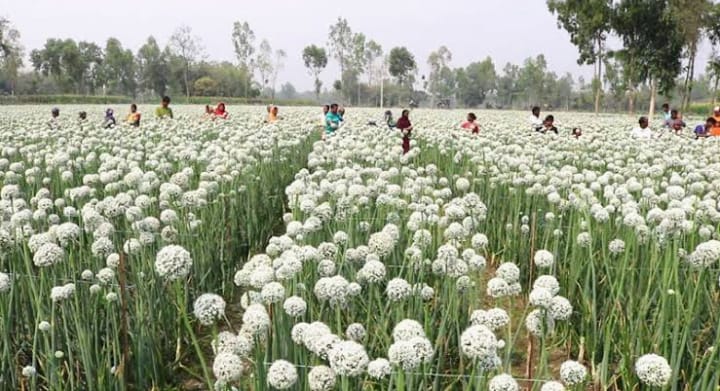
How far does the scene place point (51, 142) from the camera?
12.0m

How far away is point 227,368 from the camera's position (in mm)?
2613

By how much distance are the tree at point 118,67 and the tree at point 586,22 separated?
8444 centimetres

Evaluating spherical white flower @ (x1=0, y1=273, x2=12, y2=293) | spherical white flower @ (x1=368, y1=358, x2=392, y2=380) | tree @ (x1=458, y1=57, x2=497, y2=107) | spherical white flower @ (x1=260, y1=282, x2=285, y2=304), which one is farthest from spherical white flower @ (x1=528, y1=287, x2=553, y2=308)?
tree @ (x1=458, y1=57, x2=497, y2=107)

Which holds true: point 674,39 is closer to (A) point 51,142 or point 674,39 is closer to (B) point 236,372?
(A) point 51,142

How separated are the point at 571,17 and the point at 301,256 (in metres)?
43.3

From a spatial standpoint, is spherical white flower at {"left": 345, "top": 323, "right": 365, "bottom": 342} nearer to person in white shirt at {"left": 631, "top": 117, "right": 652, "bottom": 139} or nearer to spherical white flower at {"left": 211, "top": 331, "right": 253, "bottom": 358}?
spherical white flower at {"left": 211, "top": 331, "right": 253, "bottom": 358}

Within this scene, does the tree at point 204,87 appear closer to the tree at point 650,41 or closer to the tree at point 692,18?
the tree at point 650,41

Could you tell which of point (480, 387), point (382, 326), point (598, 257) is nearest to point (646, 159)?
point (598, 257)

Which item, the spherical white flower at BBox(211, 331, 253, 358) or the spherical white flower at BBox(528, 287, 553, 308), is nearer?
the spherical white flower at BBox(211, 331, 253, 358)

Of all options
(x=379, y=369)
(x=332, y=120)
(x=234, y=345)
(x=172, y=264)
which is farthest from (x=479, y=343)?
(x=332, y=120)

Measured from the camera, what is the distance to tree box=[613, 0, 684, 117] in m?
36.1

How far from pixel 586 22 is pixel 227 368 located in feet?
135

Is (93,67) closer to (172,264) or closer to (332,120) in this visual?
(332,120)

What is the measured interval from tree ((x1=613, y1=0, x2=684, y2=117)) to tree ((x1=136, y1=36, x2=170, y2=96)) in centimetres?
→ 8979
